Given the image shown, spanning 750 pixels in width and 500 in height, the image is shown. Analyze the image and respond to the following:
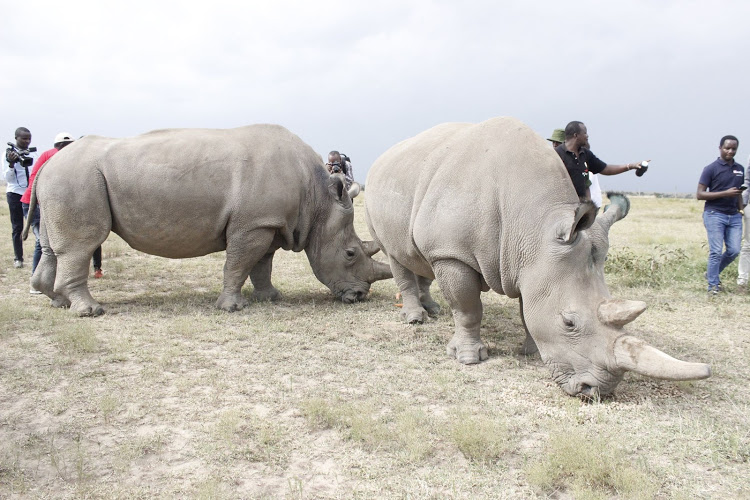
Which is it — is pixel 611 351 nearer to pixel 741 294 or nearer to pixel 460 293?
pixel 460 293

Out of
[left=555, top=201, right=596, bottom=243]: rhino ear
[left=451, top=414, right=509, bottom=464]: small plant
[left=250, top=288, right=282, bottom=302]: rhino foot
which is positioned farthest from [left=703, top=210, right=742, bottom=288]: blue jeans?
[left=250, top=288, right=282, bottom=302]: rhino foot

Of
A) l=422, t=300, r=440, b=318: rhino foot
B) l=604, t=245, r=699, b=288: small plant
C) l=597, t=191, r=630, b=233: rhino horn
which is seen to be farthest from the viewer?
l=604, t=245, r=699, b=288: small plant

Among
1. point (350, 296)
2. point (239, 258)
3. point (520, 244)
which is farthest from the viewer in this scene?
point (350, 296)

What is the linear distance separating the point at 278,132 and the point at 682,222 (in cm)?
1688

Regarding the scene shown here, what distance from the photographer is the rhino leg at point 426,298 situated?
7.67 meters

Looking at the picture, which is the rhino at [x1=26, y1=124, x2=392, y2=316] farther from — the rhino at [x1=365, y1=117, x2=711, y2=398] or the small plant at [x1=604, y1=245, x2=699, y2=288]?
the small plant at [x1=604, y1=245, x2=699, y2=288]

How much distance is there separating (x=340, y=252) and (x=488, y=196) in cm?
331

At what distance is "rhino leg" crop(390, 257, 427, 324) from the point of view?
7.16 meters

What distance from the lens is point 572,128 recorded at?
21.0 ft

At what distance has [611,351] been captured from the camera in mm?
4383

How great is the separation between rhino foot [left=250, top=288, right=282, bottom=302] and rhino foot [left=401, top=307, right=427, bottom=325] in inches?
77.8

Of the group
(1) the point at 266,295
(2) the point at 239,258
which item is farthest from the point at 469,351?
(1) the point at 266,295

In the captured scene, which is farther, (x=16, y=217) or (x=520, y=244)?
(x=16, y=217)

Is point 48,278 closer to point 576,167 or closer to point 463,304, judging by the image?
point 463,304
